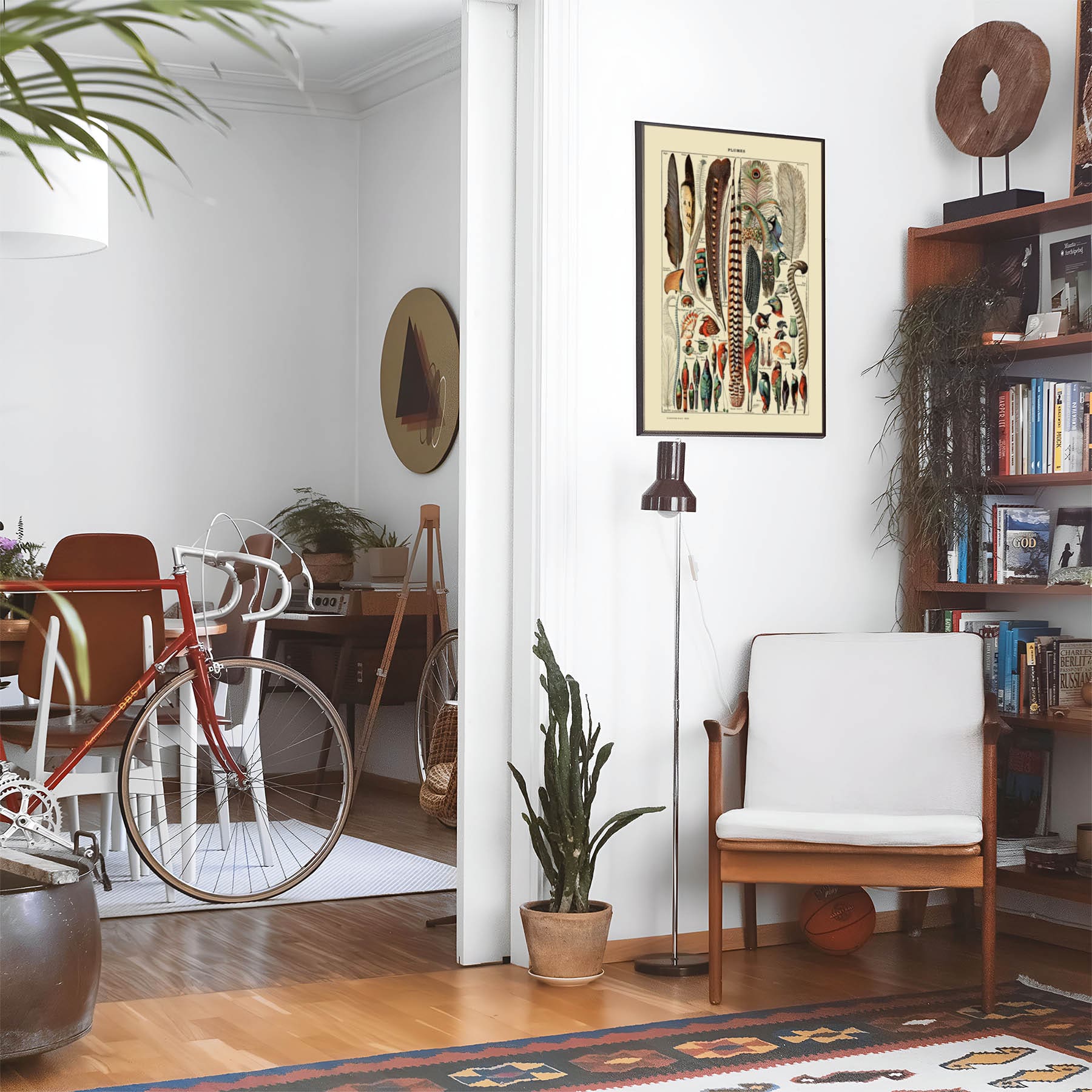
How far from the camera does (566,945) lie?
11.0 feet

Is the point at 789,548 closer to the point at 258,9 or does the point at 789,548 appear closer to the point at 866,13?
the point at 866,13

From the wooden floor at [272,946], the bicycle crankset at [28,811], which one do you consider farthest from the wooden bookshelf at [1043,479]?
the bicycle crankset at [28,811]

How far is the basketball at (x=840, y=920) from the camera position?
3615 millimetres

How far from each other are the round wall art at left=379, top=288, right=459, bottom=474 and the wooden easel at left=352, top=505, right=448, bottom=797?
39cm

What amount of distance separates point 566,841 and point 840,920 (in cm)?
76

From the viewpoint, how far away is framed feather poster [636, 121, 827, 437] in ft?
12.1

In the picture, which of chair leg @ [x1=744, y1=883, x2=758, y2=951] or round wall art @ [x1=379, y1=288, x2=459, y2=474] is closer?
chair leg @ [x1=744, y1=883, x2=758, y2=951]

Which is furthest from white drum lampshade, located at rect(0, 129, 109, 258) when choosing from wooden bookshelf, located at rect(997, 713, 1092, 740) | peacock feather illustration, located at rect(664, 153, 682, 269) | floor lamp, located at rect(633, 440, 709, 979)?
wooden bookshelf, located at rect(997, 713, 1092, 740)

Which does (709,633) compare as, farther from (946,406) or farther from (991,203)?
(991,203)

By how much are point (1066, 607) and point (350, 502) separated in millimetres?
3890

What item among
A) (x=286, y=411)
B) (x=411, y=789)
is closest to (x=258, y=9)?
(x=411, y=789)

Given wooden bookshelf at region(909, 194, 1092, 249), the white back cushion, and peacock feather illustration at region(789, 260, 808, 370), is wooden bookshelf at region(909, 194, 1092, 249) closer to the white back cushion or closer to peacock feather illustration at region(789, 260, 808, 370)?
peacock feather illustration at region(789, 260, 808, 370)

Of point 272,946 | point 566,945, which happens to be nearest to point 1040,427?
point 566,945

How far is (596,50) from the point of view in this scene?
3621 millimetres
